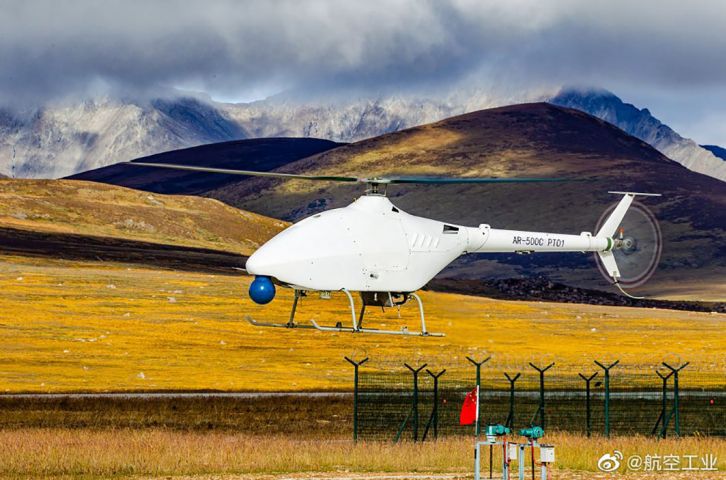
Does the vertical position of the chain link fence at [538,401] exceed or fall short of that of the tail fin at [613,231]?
it falls short

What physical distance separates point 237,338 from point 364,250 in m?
41.7

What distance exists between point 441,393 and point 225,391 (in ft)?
36.4

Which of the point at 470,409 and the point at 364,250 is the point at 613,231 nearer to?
the point at 364,250

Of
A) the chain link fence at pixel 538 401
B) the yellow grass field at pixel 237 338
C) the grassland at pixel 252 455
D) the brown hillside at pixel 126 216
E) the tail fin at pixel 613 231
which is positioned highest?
the brown hillside at pixel 126 216

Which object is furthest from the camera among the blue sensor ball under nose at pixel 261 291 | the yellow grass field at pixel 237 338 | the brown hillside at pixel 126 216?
the brown hillside at pixel 126 216

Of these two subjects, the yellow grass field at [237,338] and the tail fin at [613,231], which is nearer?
the tail fin at [613,231]

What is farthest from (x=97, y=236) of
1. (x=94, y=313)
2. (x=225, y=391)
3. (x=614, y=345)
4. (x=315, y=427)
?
(x=315, y=427)

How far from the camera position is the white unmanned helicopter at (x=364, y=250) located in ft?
130

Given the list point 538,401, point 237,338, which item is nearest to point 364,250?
point 538,401

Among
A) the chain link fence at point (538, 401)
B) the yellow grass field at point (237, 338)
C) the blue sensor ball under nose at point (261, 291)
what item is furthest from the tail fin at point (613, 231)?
the blue sensor ball under nose at point (261, 291)

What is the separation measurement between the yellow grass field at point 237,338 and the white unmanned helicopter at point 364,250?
1555 cm

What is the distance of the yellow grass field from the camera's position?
228 feet

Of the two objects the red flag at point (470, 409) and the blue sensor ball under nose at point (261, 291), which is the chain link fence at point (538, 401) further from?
the red flag at point (470, 409)

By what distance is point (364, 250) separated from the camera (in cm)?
4141
